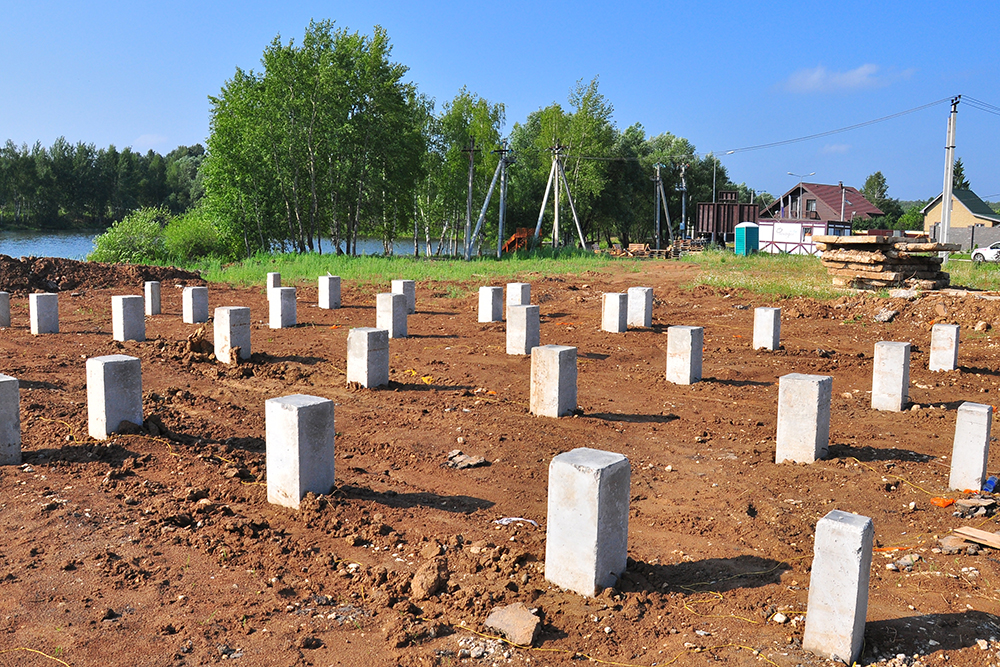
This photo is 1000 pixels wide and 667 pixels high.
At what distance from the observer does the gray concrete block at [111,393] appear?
6.73 meters

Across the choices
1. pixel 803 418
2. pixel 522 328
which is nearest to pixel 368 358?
pixel 522 328

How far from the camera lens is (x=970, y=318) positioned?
14.4m

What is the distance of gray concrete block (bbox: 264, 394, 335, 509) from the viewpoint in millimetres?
5465

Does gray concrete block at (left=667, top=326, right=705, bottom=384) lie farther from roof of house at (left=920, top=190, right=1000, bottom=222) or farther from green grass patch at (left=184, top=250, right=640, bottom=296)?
roof of house at (left=920, top=190, right=1000, bottom=222)

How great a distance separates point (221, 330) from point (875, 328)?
11716mm

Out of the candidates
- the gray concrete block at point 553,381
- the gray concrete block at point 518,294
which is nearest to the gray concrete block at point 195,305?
the gray concrete block at point 518,294

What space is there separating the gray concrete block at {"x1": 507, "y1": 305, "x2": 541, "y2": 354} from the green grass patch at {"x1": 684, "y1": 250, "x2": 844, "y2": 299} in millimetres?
8949

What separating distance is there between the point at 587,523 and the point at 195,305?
40.5ft

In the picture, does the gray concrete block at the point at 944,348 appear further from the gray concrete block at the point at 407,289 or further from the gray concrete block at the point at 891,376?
the gray concrete block at the point at 407,289

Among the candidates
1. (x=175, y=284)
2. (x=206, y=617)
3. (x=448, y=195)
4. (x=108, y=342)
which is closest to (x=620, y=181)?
(x=448, y=195)

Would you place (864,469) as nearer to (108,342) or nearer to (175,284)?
(108,342)

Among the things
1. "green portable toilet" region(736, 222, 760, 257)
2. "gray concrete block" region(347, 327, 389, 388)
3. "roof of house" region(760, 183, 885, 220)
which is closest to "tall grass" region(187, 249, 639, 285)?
"green portable toilet" region(736, 222, 760, 257)

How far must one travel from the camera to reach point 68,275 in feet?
68.8

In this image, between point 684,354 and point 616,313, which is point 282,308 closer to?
point 616,313
